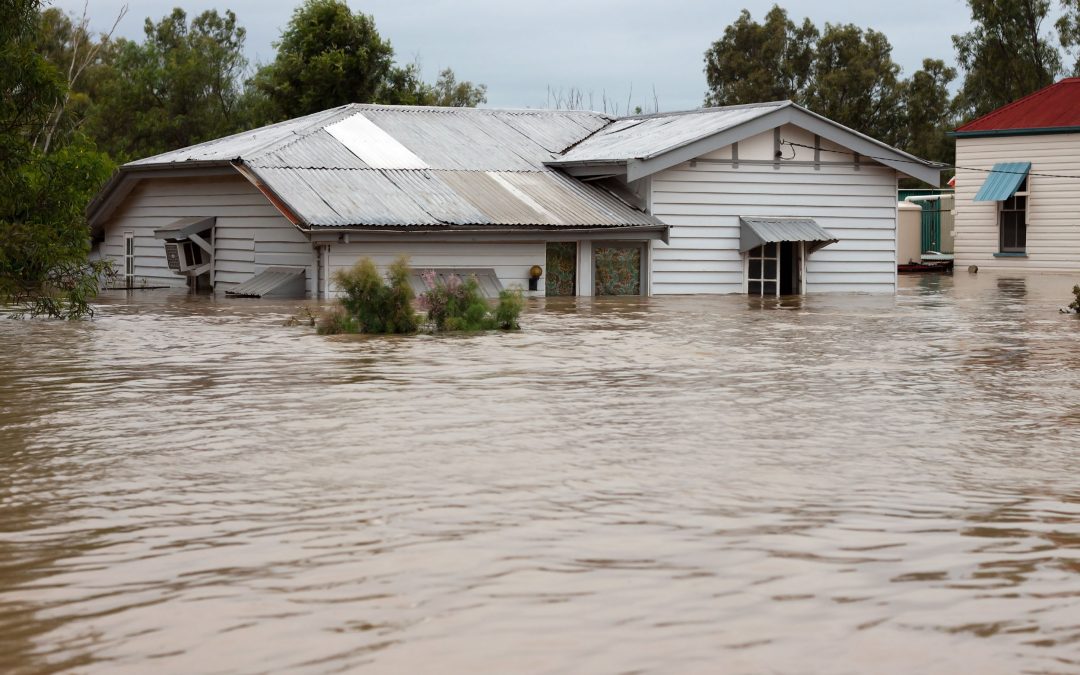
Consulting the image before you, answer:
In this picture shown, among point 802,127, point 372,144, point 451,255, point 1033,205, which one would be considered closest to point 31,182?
point 451,255

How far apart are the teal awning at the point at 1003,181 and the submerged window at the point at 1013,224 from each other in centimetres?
74

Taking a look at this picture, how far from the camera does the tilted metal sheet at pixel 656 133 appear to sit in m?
34.2

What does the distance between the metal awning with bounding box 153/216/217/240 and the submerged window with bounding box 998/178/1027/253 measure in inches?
1023

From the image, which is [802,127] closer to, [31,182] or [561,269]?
[561,269]

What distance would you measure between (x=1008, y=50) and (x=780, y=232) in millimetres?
37771

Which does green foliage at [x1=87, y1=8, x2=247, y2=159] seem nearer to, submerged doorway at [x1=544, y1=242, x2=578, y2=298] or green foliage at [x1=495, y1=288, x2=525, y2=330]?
submerged doorway at [x1=544, y1=242, x2=578, y2=298]

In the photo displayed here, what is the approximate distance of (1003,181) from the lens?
4703 cm

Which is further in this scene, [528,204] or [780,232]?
[780,232]

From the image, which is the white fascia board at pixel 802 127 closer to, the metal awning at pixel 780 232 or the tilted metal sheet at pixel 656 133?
Result: the tilted metal sheet at pixel 656 133

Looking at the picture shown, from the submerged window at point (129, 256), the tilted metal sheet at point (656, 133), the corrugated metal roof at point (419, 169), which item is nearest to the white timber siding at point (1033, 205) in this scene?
the tilted metal sheet at point (656, 133)

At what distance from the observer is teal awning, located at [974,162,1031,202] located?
153 ft

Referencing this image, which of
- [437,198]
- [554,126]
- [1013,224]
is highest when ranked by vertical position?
[554,126]

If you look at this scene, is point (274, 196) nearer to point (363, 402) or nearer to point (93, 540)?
point (363, 402)

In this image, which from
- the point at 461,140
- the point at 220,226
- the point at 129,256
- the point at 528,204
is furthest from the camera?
the point at 129,256
